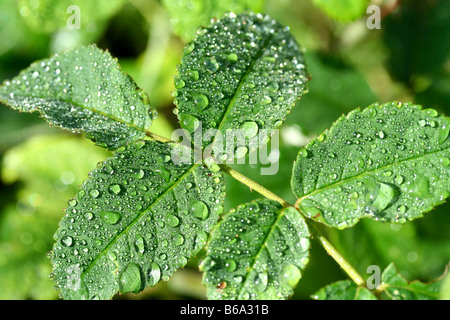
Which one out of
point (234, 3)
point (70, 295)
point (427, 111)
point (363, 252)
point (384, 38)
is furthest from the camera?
point (384, 38)

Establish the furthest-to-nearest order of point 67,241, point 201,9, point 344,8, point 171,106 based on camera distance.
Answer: point 171,106 → point 344,8 → point 201,9 → point 67,241

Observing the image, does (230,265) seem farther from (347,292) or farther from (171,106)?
(171,106)

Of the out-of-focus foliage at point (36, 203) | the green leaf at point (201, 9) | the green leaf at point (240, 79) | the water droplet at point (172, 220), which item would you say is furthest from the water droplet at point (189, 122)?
the out-of-focus foliage at point (36, 203)

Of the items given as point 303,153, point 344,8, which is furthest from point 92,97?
point 344,8

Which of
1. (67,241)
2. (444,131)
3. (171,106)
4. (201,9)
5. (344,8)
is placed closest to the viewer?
(67,241)

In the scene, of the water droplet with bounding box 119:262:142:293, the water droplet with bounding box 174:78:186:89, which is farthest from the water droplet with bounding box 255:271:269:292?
the water droplet with bounding box 174:78:186:89

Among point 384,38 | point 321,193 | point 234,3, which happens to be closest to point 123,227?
point 321,193
